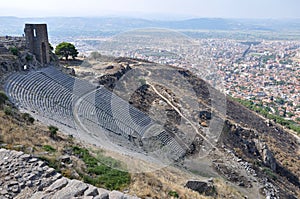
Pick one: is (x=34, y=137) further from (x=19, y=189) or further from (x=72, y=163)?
(x=19, y=189)

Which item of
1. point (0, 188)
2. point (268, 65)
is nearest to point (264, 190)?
point (0, 188)

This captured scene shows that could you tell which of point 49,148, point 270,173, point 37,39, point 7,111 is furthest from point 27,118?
point 270,173

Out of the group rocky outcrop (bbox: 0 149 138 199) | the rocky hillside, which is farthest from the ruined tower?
rocky outcrop (bbox: 0 149 138 199)

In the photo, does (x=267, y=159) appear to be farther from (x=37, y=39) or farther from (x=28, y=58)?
(x=37, y=39)

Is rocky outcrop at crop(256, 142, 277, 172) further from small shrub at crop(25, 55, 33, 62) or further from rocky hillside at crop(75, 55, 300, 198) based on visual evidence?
small shrub at crop(25, 55, 33, 62)

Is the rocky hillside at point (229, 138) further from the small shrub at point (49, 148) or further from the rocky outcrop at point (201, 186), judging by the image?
the small shrub at point (49, 148)

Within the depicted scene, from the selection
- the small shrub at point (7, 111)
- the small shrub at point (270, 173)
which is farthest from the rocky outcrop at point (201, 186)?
the small shrub at point (270, 173)
